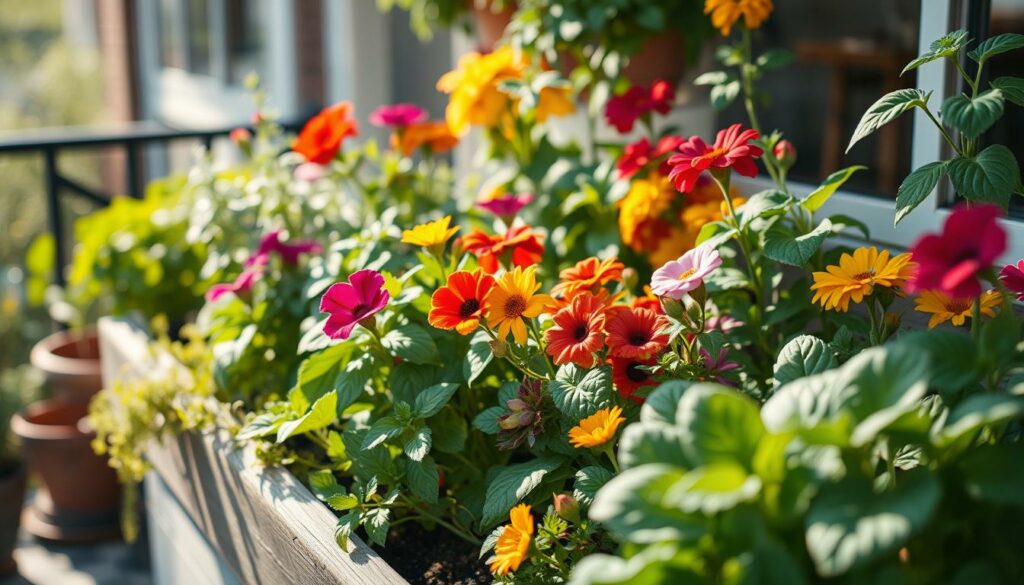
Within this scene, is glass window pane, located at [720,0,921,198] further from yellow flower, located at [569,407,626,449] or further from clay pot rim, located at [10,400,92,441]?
yellow flower, located at [569,407,626,449]

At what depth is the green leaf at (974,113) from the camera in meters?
0.99

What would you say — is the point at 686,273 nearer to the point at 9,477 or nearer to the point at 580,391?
the point at 580,391

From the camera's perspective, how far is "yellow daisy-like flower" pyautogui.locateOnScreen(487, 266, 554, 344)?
119 cm

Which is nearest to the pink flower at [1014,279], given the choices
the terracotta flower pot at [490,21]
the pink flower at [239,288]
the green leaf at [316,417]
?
the green leaf at [316,417]

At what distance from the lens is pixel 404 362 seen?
142 cm

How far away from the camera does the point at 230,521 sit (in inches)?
59.8

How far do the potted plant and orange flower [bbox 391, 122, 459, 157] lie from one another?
1.29m

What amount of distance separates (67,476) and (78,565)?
212 mm

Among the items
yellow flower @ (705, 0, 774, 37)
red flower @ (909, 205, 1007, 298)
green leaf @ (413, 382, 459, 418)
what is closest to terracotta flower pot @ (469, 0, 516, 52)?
yellow flower @ (705, 0, 774, 37)

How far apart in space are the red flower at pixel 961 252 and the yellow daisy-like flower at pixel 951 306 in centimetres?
37

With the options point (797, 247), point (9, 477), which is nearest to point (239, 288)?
point (797, 247)

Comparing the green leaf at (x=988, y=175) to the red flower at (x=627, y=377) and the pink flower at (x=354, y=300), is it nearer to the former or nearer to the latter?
the red flower at (x=627, y=377)

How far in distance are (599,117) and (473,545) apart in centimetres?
97

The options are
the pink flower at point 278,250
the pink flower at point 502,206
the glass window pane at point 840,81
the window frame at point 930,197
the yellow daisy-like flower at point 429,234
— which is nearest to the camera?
the yellow daisy-like flower at point 429,234
